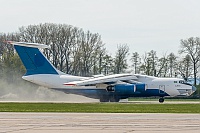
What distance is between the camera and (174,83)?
6053cm

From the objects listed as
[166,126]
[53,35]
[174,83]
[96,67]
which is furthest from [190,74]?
[166,126]

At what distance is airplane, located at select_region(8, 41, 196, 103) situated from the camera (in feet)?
196

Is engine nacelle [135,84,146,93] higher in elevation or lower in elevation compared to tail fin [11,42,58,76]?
lower

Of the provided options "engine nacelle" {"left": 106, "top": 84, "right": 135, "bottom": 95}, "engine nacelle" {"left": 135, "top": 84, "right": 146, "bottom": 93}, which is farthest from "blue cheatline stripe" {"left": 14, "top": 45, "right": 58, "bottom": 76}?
"engine nacelle" {"left": 135, "top": 84, "right": 146, "bottom": 93}

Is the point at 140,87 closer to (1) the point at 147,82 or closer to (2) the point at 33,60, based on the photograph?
(1) the point at 147,82

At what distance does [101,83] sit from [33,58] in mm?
7688

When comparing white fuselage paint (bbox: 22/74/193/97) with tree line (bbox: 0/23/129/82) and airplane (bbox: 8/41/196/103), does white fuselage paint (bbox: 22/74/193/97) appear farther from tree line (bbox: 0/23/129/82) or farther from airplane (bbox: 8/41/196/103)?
tree line (bbox: 0/23/129/82)

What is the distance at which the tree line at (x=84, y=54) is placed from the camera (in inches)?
3927

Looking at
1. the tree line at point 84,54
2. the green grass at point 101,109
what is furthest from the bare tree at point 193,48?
the green grass at point 101,109

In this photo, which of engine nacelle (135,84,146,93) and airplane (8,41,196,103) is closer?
engine nacelle (135,84,146,93)

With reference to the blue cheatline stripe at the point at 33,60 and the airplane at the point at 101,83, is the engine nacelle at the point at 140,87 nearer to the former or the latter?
the airplane at the point at 101,83

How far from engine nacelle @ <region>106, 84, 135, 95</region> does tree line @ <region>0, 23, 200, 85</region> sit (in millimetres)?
39999

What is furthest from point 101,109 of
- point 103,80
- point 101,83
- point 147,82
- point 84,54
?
point 84,54

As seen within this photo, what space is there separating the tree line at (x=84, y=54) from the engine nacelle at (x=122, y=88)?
39999 mm
